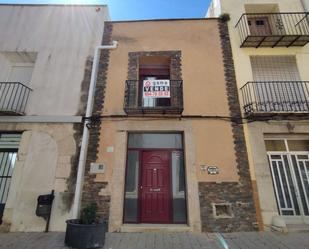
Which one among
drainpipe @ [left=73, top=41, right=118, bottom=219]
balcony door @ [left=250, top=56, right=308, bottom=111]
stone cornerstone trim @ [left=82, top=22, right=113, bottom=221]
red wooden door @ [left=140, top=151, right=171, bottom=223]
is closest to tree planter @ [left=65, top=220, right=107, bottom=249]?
drainpipe @ [left=73, top=41, right=118, bottom=219]

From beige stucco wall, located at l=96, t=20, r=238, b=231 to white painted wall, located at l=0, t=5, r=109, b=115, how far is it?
1.01 metres

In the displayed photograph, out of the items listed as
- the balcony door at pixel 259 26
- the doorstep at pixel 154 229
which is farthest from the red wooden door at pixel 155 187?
the balcony door at pixel 259 26

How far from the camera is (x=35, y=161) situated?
5.59 m

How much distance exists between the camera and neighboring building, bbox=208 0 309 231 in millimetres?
5547

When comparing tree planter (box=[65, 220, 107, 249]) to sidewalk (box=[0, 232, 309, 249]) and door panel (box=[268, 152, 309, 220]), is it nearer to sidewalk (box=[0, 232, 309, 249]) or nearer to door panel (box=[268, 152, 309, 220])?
sidewalk (box=[0, 232, 309, 249])

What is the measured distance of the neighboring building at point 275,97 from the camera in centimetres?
555

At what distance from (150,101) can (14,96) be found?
4.54 m

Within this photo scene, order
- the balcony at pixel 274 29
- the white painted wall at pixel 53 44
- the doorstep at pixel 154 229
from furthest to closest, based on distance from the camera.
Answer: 1. the balcony at pixel 274 29
2. the white painted wall at pixel 53 44
3. the doorstep at pixel 154 229

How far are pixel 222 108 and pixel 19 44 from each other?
25.0 feet

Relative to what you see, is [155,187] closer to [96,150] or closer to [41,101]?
[96,150]

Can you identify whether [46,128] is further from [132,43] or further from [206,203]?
[206,203]

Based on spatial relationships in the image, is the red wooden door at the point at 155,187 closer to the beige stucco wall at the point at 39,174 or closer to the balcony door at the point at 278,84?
the beige stucco wall at the point at 39,174

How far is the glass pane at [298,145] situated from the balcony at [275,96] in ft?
3.24

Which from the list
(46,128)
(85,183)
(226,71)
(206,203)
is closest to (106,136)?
(85,183)
